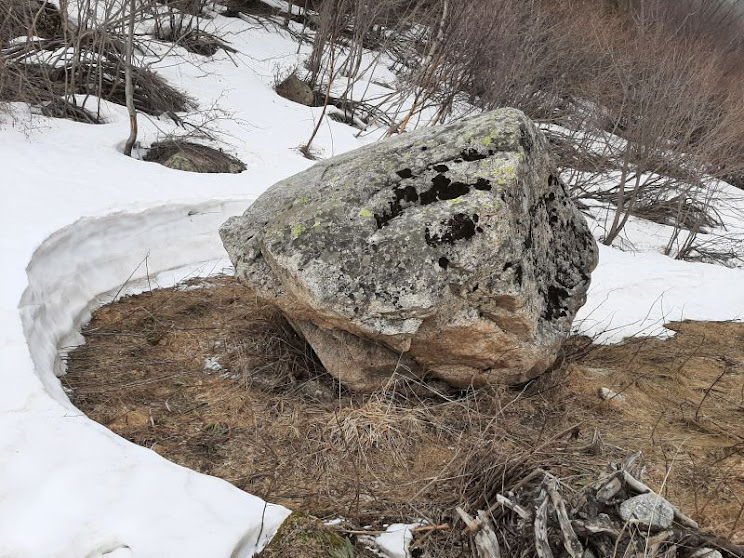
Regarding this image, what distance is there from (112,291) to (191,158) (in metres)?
3.23

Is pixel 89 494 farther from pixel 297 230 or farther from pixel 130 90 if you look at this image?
pixel 130 90

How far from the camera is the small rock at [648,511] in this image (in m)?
2.06

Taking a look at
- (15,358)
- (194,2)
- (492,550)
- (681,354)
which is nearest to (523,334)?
(492,550)

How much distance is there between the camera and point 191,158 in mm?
7633

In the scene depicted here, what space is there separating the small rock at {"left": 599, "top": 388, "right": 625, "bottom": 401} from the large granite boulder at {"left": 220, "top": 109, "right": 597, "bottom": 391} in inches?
16.0

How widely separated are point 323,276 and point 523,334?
1.16 metres

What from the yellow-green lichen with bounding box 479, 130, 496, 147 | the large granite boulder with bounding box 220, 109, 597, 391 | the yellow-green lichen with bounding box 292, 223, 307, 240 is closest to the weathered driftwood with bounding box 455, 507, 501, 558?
A: the large granite boulder with bounding box 220, 109, 597, 391

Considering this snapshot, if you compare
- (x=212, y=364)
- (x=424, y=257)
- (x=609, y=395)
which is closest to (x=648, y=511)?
(x=424, y=257)

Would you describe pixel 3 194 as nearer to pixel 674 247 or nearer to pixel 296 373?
pixel 296 373

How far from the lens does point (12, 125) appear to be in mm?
6703

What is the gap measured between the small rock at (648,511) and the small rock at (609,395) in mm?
1628

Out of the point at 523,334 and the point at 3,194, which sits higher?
the point at 523,334

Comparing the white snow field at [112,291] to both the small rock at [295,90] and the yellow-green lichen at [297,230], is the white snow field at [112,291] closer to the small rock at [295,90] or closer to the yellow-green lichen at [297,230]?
the yellow-green lichen at [297,230]

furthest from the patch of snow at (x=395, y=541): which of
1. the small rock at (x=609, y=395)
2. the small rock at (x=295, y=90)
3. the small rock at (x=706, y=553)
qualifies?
the small rock at (x=295, y=90)
